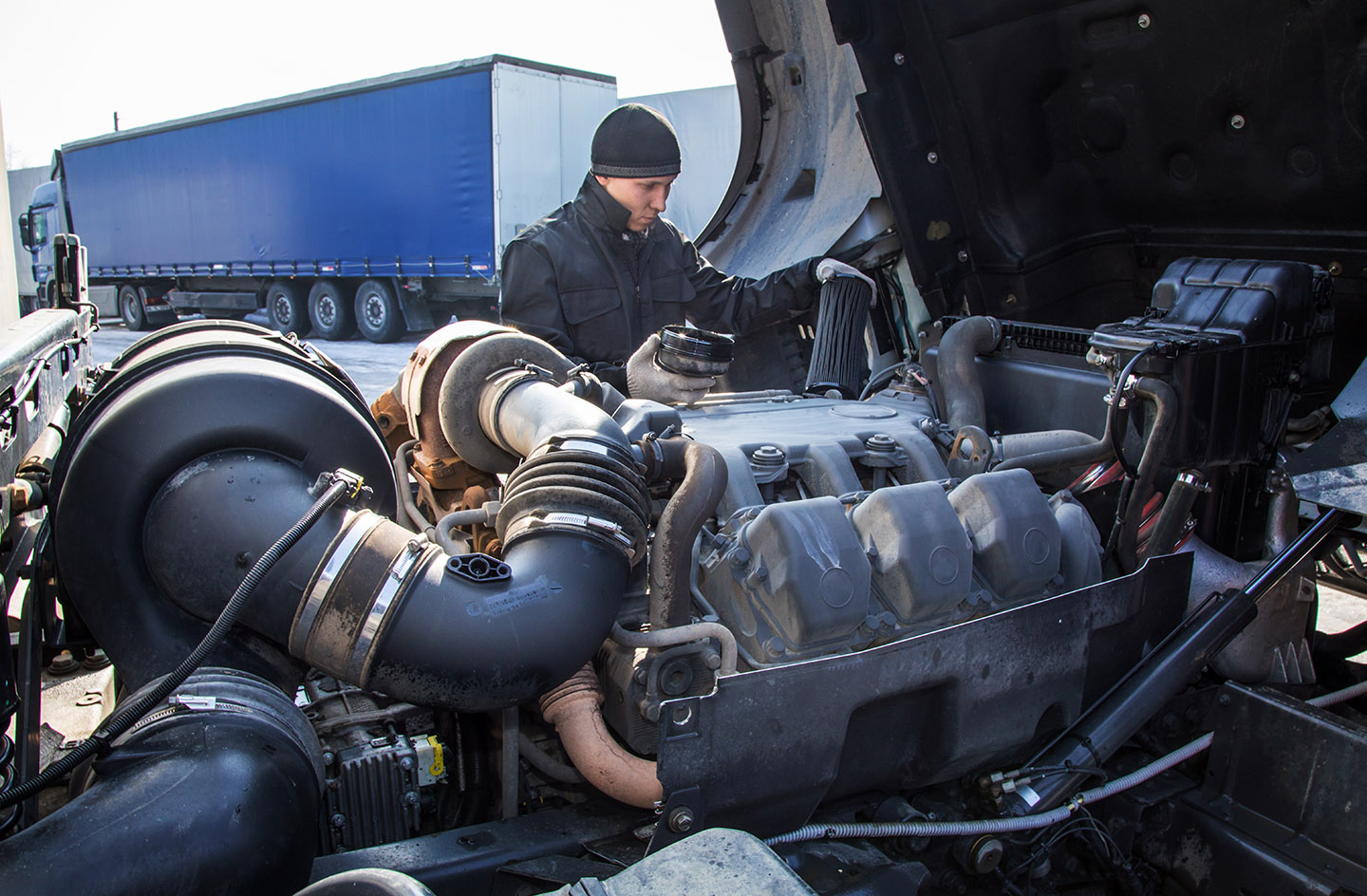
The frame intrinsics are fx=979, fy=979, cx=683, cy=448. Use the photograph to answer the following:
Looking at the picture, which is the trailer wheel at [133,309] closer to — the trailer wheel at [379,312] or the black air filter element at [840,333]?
the trailer wheel at [379,312]

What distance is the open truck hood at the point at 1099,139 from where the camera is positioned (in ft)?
9.28

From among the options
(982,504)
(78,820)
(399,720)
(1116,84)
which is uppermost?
(1116,84)

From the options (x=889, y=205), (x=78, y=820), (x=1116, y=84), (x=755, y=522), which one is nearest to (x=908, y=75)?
(x=889, y=205)

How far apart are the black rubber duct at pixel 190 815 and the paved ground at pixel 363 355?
804 centimetres

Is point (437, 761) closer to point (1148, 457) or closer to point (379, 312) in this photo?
point (1148, 457)

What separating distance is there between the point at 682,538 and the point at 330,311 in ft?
49.0

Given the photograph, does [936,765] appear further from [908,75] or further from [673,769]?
[908,75]

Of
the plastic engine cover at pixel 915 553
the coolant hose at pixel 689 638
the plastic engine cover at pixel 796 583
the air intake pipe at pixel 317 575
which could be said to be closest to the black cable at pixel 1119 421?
the plastic engine cover at pixel 915 553

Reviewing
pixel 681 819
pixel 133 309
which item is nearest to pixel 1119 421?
pixel 681 819

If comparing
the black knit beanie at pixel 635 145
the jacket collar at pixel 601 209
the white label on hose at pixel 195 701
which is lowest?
the white label on hose at pixel 195 701

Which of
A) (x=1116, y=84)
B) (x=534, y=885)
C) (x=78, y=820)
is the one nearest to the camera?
(x=78, y=820)

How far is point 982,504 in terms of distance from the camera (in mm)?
2162

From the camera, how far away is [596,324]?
12.0 feet

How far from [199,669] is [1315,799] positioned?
2131 mm
